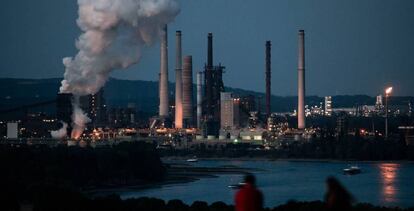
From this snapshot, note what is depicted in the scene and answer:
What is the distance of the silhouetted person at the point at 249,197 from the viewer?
362 inches

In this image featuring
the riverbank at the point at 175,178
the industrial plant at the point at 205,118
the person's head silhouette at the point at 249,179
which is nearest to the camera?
the person's head silhouette at the point at 249,179

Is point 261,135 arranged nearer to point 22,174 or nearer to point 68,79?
point 68,79

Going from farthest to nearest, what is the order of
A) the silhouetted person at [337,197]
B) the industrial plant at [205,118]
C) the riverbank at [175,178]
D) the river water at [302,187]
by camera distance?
the industrial plant at [205,118] → the riverbank at [175,178] → the river water at [302,187] → the silhouetted person at [337,197]

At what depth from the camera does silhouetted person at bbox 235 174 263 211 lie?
920 cm

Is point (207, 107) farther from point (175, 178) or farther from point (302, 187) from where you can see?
point (302, 187)

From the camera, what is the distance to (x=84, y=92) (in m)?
55.4

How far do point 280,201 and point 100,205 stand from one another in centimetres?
1353

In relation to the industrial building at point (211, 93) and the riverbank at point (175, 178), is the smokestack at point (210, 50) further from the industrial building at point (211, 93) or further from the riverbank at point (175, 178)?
the riverbank at point (175, 178)

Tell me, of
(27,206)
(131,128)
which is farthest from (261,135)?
(27,206)

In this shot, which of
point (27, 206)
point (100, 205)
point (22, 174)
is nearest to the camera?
point (100, 205)

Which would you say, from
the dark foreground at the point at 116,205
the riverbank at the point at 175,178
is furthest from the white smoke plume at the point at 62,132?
the dark foreground at the point at 116,205

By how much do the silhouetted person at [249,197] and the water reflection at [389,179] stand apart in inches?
1089

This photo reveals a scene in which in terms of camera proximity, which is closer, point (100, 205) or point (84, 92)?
point (100, 205)

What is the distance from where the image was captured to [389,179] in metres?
51.2
